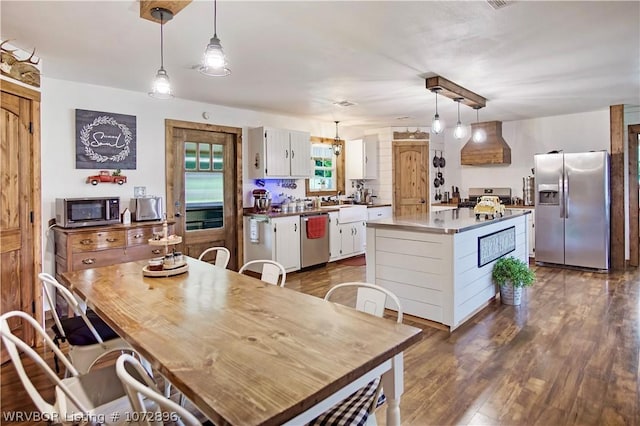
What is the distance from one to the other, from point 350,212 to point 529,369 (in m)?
3.95

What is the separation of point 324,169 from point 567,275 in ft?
13.4

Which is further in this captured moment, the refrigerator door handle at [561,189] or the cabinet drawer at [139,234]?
the refrigerator door handle at [561,189]

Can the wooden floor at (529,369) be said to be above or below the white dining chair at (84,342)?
below

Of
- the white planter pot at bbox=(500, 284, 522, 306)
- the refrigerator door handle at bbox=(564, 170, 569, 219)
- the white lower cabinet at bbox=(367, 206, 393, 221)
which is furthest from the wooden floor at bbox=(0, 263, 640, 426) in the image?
the white lower cabinet at bbox=(367, 206, 393, 221)

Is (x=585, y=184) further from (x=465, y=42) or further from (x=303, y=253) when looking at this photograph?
(x=303, y=253)

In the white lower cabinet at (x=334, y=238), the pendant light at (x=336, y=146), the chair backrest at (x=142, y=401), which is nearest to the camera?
the chair backrest at (x=142, y=401)

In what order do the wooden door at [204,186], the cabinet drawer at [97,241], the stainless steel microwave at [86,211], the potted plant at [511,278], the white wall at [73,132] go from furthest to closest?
the wooden door at [204,186] → the potted plant at [511,278] → the white wall at [73,132] → the stainless steel microwave at [86,211] → the cabinet drawer at [97,241]

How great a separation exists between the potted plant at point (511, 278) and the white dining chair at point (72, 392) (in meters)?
3.61

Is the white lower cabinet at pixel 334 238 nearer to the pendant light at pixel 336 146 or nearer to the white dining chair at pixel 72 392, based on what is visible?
the pendant light at pixel 336 146

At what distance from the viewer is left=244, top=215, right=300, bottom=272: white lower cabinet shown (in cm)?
510

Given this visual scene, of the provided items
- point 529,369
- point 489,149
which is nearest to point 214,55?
point 529,369

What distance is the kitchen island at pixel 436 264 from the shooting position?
3240 millimetres

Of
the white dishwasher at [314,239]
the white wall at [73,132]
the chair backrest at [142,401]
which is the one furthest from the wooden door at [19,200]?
the white dishwasher at [314,239]

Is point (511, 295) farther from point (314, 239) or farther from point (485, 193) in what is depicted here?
point (485, 193)
